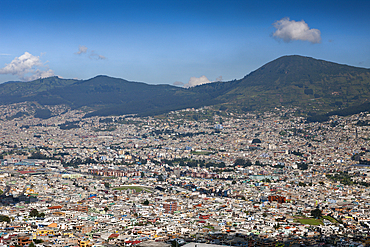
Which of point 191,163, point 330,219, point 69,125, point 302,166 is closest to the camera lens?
point 330,219

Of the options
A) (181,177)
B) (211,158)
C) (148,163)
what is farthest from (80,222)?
(211,158)

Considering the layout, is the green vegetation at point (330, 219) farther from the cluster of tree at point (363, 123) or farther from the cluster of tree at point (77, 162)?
the cluster of tree at point (363, 123)

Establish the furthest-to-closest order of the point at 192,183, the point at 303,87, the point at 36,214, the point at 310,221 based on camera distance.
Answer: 1. the point at 303,87
2. the point at 192,183
3. the point at 310,221
4. the point at 36,214

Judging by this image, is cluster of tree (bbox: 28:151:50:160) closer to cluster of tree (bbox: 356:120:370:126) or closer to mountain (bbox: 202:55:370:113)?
cluster of tree (bbox: 356:120:370:126)

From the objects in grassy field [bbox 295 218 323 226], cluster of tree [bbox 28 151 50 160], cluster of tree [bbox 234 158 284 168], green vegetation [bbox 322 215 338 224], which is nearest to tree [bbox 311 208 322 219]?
green vegetation [bbox 322 215 338 224]

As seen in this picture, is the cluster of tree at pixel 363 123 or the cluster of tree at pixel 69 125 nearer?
the cluster of tree at pixel 363 123

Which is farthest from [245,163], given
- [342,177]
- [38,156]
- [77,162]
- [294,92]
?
[294,92]

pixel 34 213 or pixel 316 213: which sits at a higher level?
pixel 34 213

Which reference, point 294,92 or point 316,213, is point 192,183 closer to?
point 316,213

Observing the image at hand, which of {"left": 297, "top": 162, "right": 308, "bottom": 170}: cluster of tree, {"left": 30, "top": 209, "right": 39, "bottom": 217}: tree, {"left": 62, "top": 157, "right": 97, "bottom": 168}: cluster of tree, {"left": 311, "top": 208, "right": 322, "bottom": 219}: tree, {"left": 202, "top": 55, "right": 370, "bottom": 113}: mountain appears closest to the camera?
{"left": 30, "top": 209, "right": 39, "bottom": 217}: tree

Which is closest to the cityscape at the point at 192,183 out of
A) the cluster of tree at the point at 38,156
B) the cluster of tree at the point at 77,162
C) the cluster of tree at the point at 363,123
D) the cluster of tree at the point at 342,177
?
the cluster of tree at the point at 342,177

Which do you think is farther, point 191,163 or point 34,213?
point 191,163
